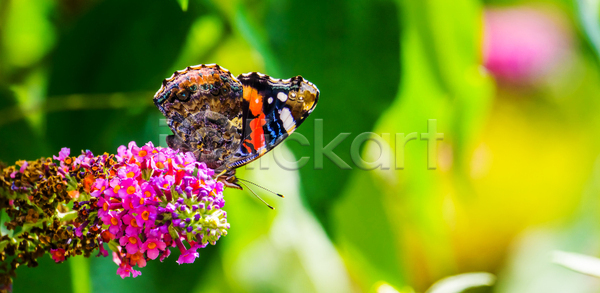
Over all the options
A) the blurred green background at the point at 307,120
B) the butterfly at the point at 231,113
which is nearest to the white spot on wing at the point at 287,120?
the butterfly at the point at 231,113

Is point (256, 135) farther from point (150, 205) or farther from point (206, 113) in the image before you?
point (150, 205)

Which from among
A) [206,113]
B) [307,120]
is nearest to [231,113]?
[206,113]

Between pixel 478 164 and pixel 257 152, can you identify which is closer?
pixel 257 152

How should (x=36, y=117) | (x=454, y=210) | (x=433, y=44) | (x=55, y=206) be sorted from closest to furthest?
(x=55, y=206) → (x=36, y=117) → (x=433, y=44) → (x=454, y=210)

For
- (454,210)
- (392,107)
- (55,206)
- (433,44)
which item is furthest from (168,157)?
(454,210)

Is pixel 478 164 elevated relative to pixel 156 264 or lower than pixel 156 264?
elevated

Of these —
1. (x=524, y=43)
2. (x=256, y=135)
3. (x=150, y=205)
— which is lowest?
(x=150, y=205)

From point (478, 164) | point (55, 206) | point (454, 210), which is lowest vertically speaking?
point (55, 206)

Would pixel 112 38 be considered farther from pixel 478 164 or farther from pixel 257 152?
pixel 478 164
